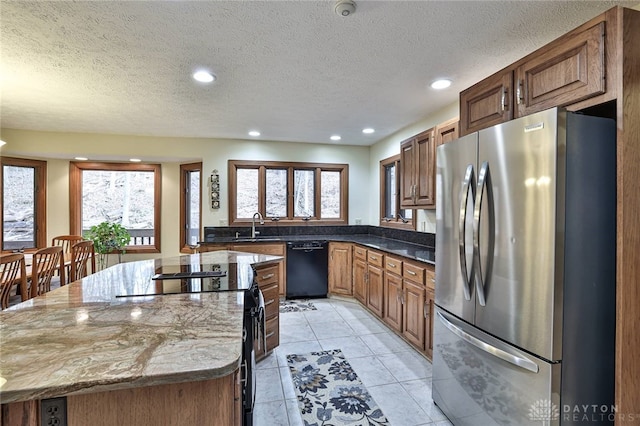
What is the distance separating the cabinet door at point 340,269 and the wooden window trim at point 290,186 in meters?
0.75

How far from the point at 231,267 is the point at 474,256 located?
1.70 metres

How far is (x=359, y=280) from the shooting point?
14.3 ft

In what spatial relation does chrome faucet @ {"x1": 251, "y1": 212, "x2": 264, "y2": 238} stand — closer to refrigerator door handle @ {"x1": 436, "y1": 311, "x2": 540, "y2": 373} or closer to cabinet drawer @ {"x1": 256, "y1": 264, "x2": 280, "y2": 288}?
cabinet drawer @ {"x1": 256, "y1": 264, "x2": 280, "y2": 288}

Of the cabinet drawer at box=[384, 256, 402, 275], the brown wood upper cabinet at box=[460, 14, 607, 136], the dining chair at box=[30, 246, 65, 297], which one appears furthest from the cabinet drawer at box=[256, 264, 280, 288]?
the dining chair at box=[30, 246, 65, 297]

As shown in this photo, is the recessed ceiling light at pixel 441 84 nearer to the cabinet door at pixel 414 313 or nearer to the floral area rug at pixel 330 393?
the cabinet door at pixel 414 313

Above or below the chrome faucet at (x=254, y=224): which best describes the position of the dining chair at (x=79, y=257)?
below

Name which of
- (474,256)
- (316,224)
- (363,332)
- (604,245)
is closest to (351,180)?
(316,224)

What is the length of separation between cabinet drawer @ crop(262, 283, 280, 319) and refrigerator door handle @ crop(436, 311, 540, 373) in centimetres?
149

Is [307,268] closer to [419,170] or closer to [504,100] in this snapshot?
[419,170]

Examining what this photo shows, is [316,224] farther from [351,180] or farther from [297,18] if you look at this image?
[297,18]

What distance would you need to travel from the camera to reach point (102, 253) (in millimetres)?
4812

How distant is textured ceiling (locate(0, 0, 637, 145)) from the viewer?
5.77ft

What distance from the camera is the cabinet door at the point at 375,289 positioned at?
12.0 ft

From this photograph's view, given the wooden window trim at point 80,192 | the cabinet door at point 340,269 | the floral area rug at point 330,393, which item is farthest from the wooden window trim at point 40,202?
the floral area rug at point 330,393
